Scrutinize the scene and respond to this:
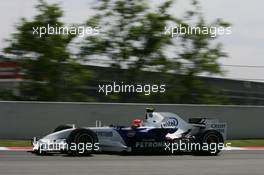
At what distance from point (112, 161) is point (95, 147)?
4.24ft

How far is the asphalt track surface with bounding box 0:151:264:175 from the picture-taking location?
1050cm

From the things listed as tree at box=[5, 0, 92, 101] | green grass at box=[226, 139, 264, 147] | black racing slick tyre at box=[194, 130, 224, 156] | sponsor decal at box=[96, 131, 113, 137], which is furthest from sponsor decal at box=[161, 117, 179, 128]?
tree at box=[5, 0, 92, 101]

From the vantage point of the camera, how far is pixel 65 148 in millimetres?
13328

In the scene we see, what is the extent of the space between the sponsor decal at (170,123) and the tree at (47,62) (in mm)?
8895

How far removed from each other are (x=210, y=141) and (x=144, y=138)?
5.93 feet

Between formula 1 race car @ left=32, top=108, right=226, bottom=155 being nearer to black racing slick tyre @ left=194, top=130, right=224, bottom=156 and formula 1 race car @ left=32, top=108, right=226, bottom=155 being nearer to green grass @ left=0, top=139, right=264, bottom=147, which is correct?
black racing slick tyre @ left=194, top=130, right=224, bottom=156

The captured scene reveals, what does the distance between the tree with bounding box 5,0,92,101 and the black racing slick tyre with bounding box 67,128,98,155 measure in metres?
9.39

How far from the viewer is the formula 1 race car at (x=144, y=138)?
13398 mm

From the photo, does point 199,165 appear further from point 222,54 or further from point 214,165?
point 222,54

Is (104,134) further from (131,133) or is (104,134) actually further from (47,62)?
(47,62)

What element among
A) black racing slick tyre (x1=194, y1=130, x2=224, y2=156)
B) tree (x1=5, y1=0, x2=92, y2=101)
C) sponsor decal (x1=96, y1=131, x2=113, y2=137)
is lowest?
black racing slick tyre (x1=194, y1=130, x2=224, y2=156)

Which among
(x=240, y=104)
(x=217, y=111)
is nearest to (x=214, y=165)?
(x=217, y=111)

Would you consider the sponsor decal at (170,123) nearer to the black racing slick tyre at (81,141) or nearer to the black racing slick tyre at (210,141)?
the black racing slick tyre at (210,141)

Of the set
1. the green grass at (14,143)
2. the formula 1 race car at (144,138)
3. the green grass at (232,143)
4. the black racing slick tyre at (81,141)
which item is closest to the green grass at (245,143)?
the green grass at (232,143)
